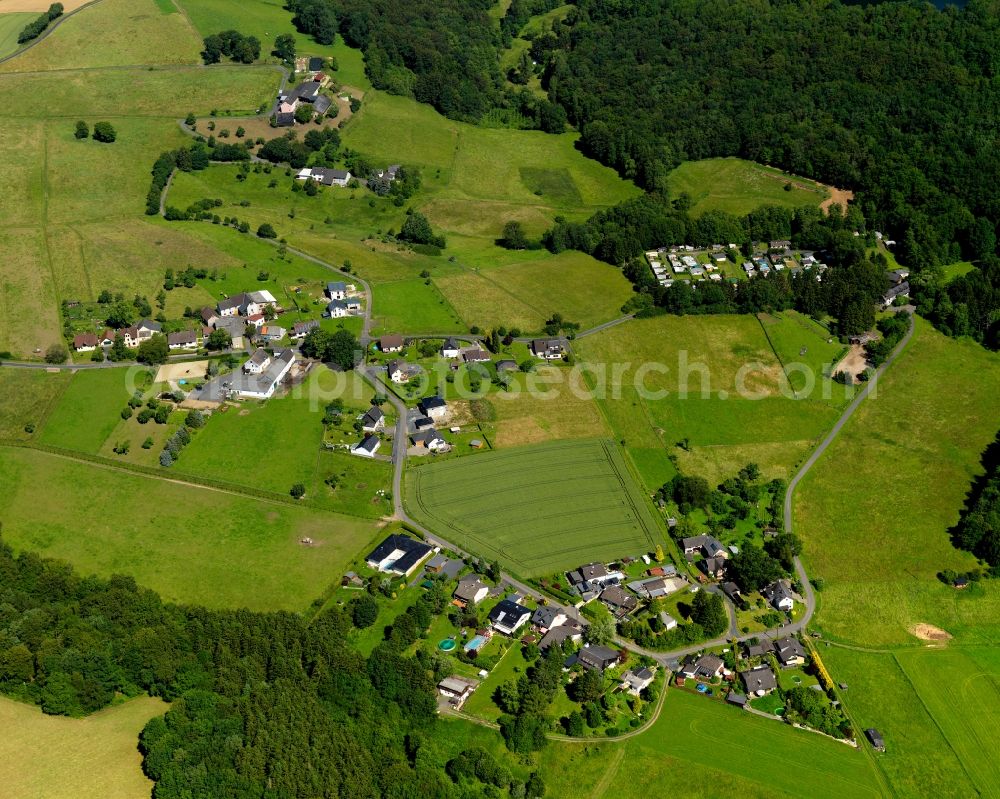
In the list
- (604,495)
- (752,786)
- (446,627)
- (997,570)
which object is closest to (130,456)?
(446,627)

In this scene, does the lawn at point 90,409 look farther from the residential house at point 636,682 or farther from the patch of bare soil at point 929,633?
the patch of bare soil at point 929,633

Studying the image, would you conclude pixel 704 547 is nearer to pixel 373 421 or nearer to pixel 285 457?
pixel 373 421

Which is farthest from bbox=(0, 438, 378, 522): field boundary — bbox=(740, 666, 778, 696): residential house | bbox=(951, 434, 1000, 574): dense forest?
bbox=(951, 434, 1000, 574): dense forest

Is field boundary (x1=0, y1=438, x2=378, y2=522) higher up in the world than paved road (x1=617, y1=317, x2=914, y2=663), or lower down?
lower down

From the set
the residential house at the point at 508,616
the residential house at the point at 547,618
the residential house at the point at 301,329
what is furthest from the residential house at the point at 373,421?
the residential house at the point at 547,618

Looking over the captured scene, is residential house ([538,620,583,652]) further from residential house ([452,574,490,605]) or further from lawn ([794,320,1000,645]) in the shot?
lawn ([794,320,1000,645])
